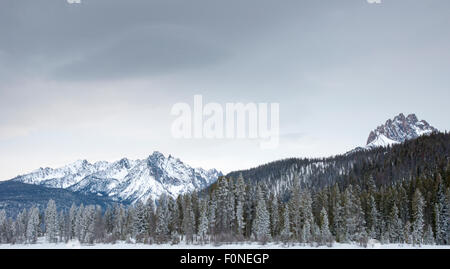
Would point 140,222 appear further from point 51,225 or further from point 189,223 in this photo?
point 51,225

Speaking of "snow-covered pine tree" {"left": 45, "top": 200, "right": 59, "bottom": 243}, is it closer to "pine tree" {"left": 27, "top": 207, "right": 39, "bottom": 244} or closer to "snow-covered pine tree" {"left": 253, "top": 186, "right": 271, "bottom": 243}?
"pine tree" {"left": 27, "top": 207, "right": 39, "bottom": 244}

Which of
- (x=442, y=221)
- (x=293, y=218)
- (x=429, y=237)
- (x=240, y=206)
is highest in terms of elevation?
(x=240, y=206)

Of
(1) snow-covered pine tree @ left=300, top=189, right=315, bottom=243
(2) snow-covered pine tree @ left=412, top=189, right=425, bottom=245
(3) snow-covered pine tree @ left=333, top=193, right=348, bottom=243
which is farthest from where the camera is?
(3) snow-covered pine tree @ left=333, top=193, right=348, bottom=243

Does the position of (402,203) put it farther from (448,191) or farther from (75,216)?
(75,216)

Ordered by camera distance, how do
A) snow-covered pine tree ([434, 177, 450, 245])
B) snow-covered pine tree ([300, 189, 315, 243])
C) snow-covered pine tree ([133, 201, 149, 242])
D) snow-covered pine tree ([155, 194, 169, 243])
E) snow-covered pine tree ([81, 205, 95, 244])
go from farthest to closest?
snow-covered pine tree ([81, 205, 95, 244])
snow-covered pine tree ([133, 201, 149, 242])
snow-covered pine tree ([155, 194, 169, 243])
snow-covered pine tree ([300, 189, 315, 243])
snow-covered pine tree ([434, 177, 450, 245])

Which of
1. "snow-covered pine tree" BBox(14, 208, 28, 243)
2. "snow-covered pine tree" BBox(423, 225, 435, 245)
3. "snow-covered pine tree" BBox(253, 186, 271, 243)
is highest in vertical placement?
"snow-covered pine tree" BBox(253, 186, 271, 243)

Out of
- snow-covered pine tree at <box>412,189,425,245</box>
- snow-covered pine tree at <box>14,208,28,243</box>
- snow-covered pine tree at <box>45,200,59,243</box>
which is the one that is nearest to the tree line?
snow-covered pine tree at <box>412,189,425,245</box>

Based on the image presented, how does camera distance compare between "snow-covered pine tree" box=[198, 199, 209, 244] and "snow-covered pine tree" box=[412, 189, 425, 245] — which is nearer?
"snow-covered pine tree" box=[412, 189, 425, 245]

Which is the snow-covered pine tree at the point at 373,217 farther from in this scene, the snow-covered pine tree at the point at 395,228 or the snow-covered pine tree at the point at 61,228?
the snow-covered pine tree at the point at 61,228

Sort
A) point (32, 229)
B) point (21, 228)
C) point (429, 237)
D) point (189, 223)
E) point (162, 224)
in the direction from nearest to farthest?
point (429, 237)
point (189, 223)
point (162, 224)
point (32, 229)
point (21, 228)

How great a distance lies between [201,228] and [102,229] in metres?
45.0

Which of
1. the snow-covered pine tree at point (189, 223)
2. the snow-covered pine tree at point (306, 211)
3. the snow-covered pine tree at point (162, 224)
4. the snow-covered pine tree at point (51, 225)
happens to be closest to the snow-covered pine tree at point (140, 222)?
the snow-covered pine tree at point (162, 224)

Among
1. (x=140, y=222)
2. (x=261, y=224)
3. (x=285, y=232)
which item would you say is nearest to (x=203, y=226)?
(x=261, y=224)
